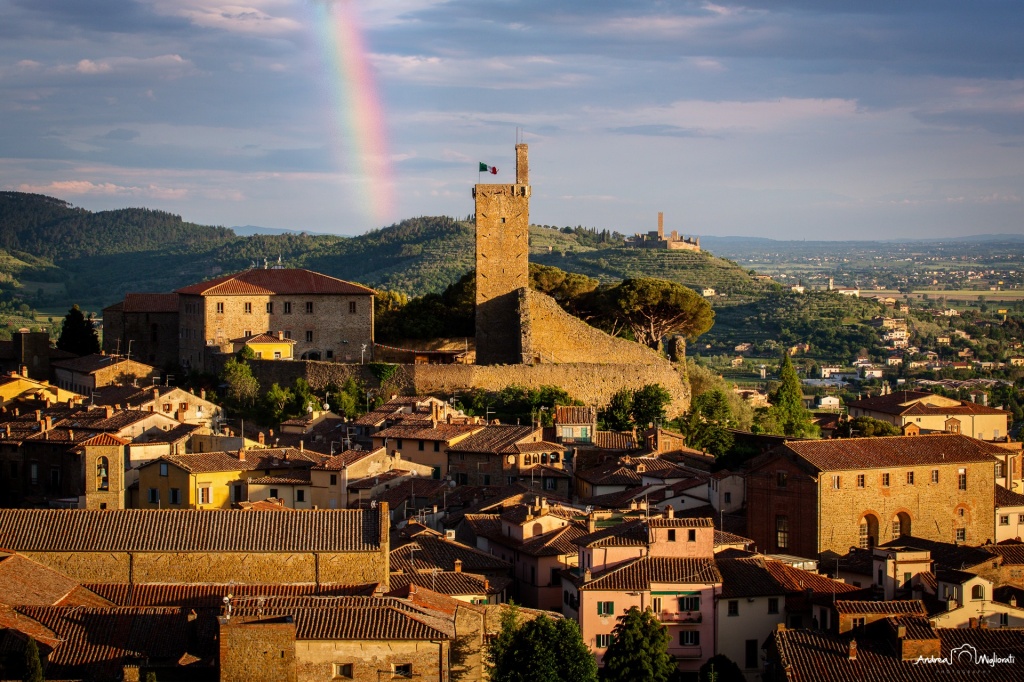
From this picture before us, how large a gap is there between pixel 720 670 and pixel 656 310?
27.3m

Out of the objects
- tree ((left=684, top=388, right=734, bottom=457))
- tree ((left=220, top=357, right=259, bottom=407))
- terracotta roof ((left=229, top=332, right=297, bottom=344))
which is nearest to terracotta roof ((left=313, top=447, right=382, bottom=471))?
tree ((left=220, top=357, right=259, bottom=407))

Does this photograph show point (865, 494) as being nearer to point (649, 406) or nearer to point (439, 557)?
point (439, 557)

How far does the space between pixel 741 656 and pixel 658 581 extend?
193 centimetres

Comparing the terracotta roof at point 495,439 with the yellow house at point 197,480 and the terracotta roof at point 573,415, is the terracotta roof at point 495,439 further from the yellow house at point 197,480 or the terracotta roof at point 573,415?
the yellow house at point 197,480

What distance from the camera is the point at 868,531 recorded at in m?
33.9

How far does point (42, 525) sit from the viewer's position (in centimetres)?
2694

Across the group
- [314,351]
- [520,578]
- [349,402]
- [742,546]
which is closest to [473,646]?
[520,578]

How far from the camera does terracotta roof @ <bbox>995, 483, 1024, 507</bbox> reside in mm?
36344

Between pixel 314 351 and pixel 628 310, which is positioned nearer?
pixel 314 351

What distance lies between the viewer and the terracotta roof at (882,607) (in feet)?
84.7

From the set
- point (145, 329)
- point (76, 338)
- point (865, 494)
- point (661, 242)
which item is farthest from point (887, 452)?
point (661, 242)

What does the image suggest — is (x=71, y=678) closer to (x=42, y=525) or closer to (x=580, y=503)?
(x=42, y=525)

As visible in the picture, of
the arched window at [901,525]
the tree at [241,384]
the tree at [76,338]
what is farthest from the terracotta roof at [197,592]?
the tree at [76,338]

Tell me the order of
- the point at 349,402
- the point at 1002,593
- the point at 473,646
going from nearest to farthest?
the point at 473,646, the point at 1002,593, the point at 349,402
